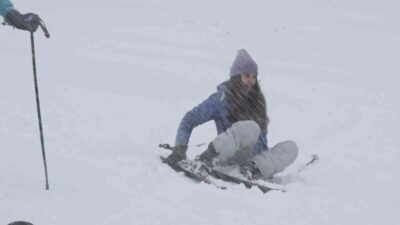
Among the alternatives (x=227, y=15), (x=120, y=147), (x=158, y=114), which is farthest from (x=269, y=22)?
(x=120, y=147)

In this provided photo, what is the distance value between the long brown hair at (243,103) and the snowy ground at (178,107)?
593 mm

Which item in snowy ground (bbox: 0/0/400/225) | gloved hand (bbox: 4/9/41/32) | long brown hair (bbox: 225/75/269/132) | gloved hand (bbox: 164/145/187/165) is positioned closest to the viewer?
gloved hand (bbox: 4/9/41/32)

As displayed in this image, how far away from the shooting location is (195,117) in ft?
18.7

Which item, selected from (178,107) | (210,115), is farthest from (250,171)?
(178,107)

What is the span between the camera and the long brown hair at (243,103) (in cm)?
573

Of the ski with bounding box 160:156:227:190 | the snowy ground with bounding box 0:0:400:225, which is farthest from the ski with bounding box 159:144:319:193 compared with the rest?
the snowy ground with bounding box 0:0:400:225

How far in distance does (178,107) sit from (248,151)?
3.07 m

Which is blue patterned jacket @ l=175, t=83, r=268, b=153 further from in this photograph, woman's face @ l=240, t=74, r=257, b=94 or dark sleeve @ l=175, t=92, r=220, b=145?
woman's face @ l=240, t=74, r=257, b=94

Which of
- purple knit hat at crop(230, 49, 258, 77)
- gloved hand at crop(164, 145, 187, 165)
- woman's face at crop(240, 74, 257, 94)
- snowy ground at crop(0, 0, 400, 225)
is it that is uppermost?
purple knit hat at crop(230, 49, 258, 77)

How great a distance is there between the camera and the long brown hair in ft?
18.8

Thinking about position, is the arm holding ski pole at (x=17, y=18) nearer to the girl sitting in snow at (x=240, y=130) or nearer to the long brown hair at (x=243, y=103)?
the girl sitting in snow at (x=240, y=130)

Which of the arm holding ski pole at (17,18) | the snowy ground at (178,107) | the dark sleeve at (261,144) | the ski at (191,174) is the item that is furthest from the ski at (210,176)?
the arm holding ski pole at (17,18)

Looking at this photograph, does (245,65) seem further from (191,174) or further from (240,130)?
(191,174)

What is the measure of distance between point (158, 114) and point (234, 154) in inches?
110
